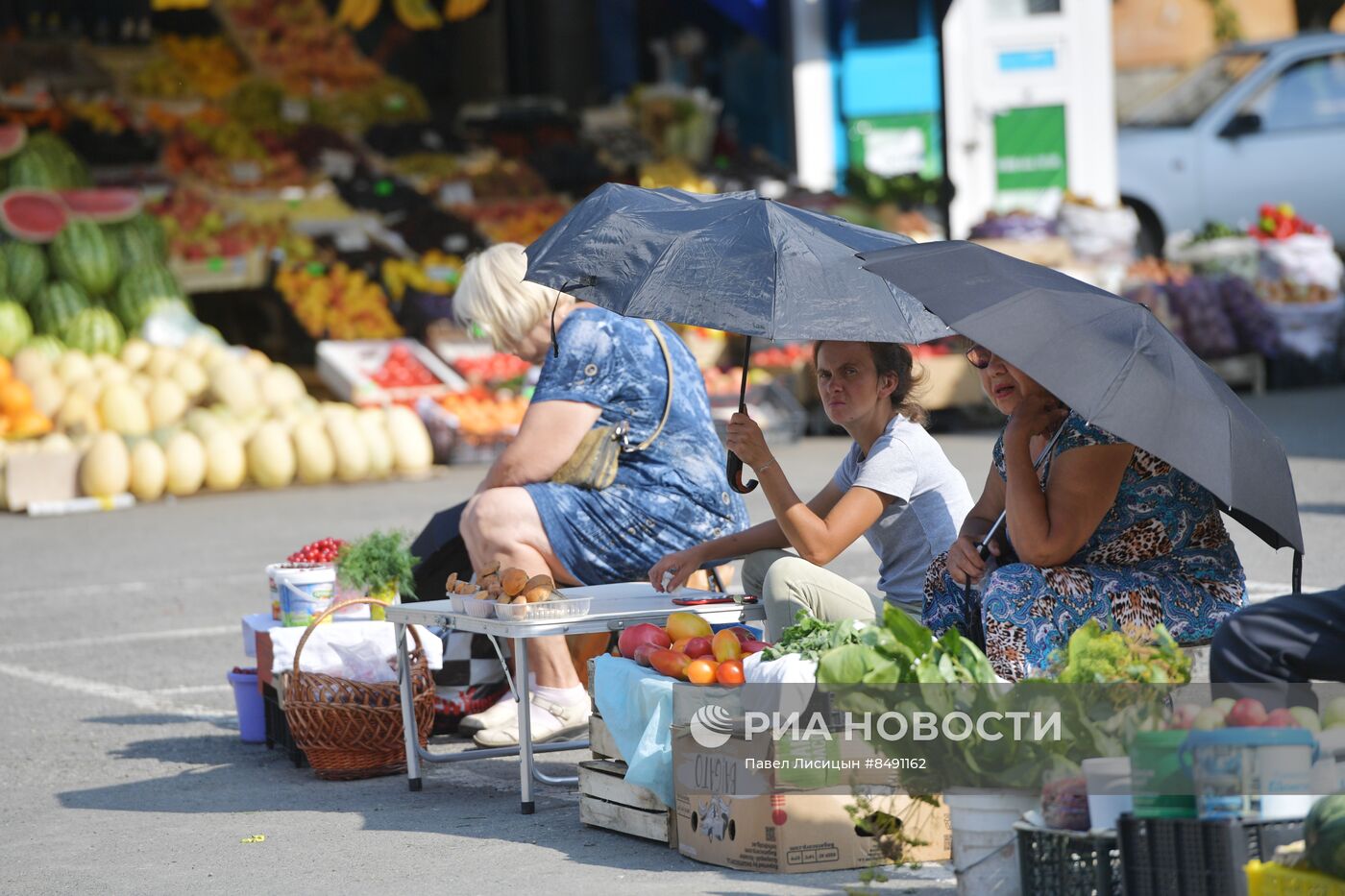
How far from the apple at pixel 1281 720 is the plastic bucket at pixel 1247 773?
0.08 meters

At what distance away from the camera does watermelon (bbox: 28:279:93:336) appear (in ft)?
43.7

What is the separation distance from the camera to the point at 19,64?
50.5 feet

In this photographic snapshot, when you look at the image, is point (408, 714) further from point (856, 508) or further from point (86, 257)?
point (86, 257)

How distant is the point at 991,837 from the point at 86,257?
1146 cm

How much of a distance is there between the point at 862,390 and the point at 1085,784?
5.95ft

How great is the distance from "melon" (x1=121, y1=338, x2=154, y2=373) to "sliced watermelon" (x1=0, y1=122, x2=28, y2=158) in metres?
2.17

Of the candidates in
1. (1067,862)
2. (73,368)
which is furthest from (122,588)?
(1067,862)

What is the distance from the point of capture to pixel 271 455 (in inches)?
468

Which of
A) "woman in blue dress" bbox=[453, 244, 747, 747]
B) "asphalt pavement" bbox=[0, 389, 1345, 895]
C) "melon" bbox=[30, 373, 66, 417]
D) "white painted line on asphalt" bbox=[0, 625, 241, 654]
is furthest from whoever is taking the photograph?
"melon" bbox=[30, 373, 66, 417]

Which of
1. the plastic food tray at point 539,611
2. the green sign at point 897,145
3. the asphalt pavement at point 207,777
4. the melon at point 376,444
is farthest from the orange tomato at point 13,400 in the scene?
the green sign at point 897,145

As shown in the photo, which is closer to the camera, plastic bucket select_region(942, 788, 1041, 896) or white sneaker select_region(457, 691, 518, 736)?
plastic bucket select_region(942, 788, 1041, 896)

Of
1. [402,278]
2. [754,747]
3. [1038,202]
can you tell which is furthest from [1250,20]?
[754,747]

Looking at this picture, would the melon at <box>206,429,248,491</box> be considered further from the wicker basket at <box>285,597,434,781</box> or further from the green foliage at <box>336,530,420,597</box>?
the wicker basket at <box>285,597,434,781</box>

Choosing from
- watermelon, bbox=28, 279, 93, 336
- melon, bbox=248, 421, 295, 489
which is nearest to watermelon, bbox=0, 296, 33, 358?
watermelon, bbox=28, 279, 93, 336
